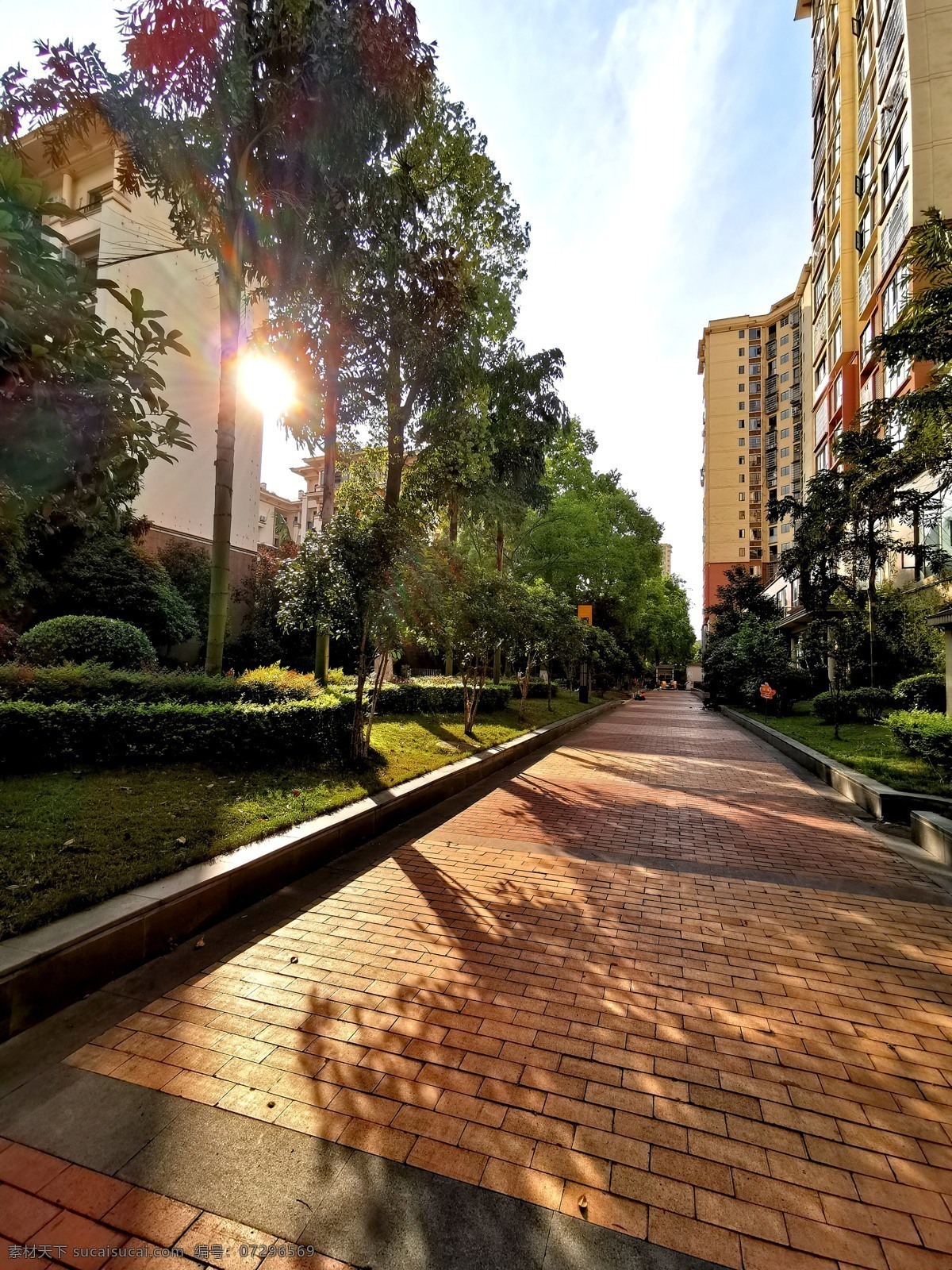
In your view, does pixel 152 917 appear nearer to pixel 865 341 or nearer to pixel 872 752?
pixel 872 752

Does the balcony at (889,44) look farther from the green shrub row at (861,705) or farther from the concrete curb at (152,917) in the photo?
the concrete curb at (152,917)

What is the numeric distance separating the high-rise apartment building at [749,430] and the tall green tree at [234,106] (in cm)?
6330

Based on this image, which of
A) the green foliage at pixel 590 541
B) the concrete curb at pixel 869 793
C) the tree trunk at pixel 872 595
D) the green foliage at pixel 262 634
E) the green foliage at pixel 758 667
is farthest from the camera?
the green foliage at pixel 590 541

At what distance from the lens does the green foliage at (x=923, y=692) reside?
12.7 metres

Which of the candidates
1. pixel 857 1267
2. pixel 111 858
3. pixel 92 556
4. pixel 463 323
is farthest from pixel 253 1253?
pixel 92 556

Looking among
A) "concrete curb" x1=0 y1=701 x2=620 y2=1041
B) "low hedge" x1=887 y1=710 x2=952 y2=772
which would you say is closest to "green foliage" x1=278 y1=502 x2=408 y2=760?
"concrete curb" x1=0 y1=701 x2=620 y2=1041

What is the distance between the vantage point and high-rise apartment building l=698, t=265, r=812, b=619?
6531 cm

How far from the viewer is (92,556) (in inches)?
545

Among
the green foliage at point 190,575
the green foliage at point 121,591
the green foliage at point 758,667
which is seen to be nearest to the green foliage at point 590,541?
the green foliage at point 758,667

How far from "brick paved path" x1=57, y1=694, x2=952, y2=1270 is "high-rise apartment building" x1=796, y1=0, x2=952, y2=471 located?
1833 cm

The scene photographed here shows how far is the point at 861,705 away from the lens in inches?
590

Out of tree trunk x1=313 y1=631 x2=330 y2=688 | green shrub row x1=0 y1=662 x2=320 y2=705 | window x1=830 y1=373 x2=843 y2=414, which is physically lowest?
green shrub row x1=0 y1=662 x2=320 y2=705

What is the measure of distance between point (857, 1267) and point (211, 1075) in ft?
7.64

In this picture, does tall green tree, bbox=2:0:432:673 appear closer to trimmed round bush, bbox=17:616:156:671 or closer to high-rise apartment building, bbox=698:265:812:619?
trimmed round bush, bbox=17:616:156:671
